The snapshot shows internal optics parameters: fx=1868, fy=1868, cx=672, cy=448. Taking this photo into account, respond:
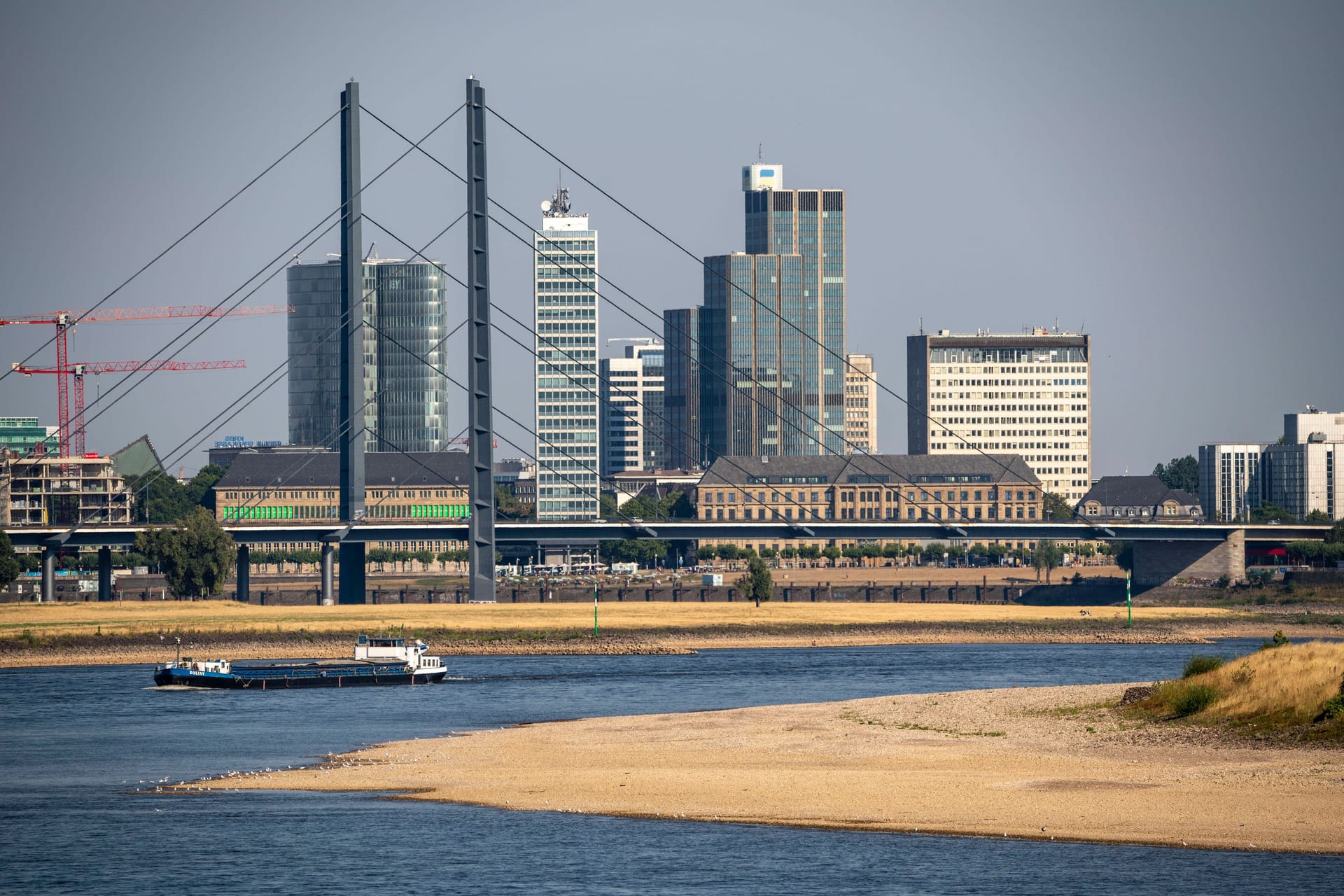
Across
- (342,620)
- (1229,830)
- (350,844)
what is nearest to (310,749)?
(350,844)

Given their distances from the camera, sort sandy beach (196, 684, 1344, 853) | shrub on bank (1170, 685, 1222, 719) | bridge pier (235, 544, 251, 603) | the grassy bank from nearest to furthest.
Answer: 1. sandy beach (196, 684, 1344, 853)
2. the grassy bank
3. shrub on bank (1170, 685, 1222, 719)
4. bridge pier (235, 544, 251, 603)

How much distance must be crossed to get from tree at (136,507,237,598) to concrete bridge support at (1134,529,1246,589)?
92.1 metres

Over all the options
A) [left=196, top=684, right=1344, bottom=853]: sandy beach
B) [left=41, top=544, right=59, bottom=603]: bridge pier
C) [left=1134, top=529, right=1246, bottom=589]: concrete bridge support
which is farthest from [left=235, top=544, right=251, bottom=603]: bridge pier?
[left=196, top=684, right=1344, bottom=853]: sandy beach

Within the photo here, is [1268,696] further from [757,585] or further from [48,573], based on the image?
[48,573]

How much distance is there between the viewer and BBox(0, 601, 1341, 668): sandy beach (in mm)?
119688

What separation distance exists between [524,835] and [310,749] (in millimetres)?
20648

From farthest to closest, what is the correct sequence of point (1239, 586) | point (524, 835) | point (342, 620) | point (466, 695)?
1. point (1239, 586)
2. point (342, 620)
3. point (466, 695)
4. point (524, 835)

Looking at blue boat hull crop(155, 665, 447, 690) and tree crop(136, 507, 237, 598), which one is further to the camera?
tree crop(136, 507, 237, 598)

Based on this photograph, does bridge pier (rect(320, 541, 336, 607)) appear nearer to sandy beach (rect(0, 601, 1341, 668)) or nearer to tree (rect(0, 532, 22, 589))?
sandy beach (rect(0, 601, 1341, 668))

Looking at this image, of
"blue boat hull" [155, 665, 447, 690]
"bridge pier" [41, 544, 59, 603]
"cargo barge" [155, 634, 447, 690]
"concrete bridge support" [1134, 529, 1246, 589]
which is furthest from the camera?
"concrete bridge support" [1134, 529, 1246, 589]

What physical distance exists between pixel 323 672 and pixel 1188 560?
112 meters

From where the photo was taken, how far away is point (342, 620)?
135 meters

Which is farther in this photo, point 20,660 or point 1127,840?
point 20,660

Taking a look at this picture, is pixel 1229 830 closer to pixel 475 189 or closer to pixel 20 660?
pixel 20 660
